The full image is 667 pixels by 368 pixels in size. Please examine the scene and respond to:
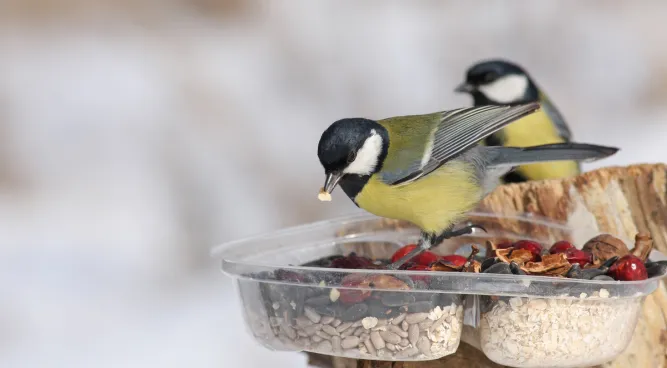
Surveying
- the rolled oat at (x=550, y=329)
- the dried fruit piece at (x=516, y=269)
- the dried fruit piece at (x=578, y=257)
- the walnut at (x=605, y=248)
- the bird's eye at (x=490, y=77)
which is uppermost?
the bird's eye at (x=490, y=77)

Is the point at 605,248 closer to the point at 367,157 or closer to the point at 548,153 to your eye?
the point at 548,153

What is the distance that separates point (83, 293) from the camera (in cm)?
223

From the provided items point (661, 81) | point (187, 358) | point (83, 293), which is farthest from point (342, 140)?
point (661, 81)

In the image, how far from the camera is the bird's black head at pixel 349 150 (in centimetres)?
103

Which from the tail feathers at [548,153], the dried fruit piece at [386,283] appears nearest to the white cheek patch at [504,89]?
the tail feathers at [548,153]

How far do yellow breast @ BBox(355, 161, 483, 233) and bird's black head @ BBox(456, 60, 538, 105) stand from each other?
71 centimetres

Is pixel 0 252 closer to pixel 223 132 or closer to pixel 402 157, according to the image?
pixel 223 132

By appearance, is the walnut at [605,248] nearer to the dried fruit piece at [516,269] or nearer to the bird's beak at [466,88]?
the dried fruit piece at [516,269]

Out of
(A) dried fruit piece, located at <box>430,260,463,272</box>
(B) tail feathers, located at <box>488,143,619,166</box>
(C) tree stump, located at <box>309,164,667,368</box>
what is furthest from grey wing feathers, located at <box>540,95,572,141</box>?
(A) dried fruit piece, located at <box>430,260,463,272</box>

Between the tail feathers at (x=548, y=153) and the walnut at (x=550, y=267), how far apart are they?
0.20m

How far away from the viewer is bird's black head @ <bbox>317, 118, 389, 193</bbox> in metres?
1.03

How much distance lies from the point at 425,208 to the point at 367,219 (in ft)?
1.09

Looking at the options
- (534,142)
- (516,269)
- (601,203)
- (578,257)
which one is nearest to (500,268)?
(516,269)

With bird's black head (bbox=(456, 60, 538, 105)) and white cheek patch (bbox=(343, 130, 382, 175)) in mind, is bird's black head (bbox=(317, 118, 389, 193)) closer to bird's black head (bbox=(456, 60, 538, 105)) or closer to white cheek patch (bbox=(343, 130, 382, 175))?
white cheek patch (bbox=(343, 130, 382, 175))
